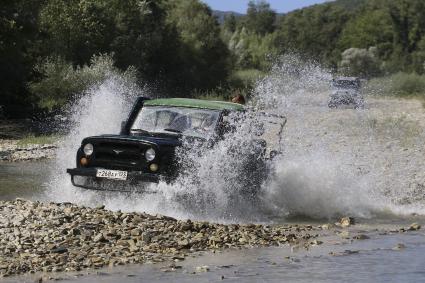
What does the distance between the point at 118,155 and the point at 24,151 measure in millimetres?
16243

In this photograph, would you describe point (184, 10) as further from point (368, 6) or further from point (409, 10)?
point (368, 6)

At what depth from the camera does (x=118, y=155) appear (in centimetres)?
1438

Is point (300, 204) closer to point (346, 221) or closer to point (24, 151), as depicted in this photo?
point (346, 221)

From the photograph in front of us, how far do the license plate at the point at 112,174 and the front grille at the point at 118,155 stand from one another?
95 mm

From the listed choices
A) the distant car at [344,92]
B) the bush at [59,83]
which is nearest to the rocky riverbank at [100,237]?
the bush at [59,83]

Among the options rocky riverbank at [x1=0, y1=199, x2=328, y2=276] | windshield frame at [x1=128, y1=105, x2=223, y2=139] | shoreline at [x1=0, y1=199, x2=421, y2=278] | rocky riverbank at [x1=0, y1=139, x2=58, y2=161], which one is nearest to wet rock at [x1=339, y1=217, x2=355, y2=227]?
shoreline at [x1=0, y1=199, x2=421, y2=278]

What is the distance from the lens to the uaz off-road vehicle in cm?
1409

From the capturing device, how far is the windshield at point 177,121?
15158 millimetres

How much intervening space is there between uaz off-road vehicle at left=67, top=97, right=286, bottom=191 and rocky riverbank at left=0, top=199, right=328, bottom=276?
1.06m

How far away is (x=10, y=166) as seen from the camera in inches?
1009

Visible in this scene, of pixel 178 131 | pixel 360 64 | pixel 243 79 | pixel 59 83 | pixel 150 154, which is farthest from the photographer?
pixel 360 64

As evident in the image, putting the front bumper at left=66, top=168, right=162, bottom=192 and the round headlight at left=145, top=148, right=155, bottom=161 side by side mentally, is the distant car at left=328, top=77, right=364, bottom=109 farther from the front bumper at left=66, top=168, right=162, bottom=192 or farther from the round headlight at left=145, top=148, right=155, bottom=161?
the round headlight at left=145, top=148, right=155, bottom=161

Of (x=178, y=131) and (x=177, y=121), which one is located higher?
(x=177, y=121)

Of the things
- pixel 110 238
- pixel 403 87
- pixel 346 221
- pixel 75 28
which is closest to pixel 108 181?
pixel 110 238
